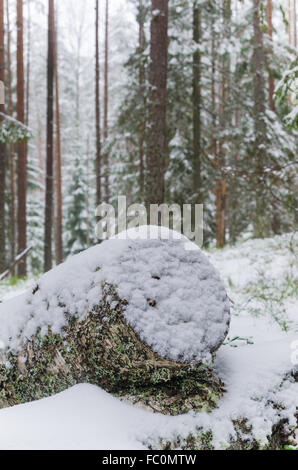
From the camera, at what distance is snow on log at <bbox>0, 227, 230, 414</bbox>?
2340mm

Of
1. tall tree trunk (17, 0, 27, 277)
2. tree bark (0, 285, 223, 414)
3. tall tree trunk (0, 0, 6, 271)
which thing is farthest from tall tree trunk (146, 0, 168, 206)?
tall tree trunk (17, 0, 27, 277)

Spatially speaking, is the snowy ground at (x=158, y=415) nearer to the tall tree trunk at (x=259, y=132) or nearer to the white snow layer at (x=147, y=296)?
the white snow layer at (x=147, y=296)

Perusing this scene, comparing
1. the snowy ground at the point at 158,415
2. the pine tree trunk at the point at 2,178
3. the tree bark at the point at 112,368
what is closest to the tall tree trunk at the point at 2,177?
the pine tree trunk at the point at 2,178

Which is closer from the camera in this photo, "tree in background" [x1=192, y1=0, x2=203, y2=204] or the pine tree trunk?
the pine tree trunk

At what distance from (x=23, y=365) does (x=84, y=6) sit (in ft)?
89.5

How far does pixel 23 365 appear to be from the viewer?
8.83 ft

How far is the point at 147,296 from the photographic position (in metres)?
2.46

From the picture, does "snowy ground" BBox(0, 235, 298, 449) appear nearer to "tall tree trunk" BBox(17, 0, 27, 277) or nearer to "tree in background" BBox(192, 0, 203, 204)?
"tree in background" BBox(192, 0, 203, 204)

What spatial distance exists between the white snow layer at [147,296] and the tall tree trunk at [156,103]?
344 cm

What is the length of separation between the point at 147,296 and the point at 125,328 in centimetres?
26

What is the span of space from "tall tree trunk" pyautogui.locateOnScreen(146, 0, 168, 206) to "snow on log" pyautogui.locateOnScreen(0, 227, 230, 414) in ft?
11.5

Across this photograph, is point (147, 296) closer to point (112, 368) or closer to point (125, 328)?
point (125, 328)

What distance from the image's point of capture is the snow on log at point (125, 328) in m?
2.34

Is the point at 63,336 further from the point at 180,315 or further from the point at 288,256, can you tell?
the point at 288,256
